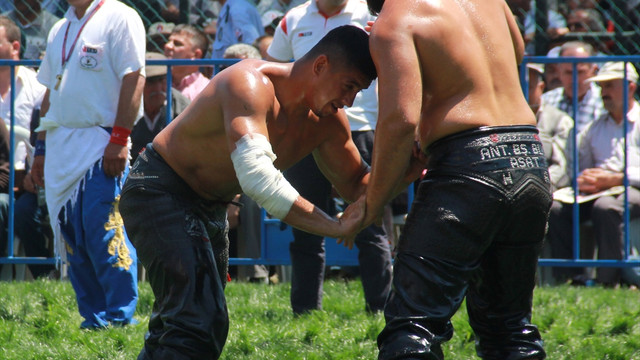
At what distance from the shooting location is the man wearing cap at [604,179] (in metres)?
6.52

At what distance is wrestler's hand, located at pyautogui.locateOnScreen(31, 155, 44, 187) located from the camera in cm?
588

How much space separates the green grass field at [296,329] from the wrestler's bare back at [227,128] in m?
1.20

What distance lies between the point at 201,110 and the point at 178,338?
2.82ft

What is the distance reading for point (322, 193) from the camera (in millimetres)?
5457

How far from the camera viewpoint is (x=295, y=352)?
14.9ft

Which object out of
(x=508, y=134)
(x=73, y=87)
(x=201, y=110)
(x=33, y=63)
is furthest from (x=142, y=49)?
(x=508, y=134)

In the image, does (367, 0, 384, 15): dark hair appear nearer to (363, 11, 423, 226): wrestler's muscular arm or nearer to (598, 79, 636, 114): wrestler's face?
(363, 11, 423, 226): wrestler's muscular arm

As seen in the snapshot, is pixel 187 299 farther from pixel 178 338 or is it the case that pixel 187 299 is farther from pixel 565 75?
pixel 565 75

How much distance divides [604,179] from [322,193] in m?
2.34

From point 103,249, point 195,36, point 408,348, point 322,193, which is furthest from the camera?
point 195,36

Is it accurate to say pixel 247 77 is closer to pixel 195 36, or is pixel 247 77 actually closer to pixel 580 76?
pixel 580 76

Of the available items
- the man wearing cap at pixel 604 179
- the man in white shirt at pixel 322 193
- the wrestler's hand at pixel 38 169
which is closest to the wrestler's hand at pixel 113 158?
the wrestler's hand at pixel 38 169

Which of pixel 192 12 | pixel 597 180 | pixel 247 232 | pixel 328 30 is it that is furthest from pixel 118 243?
pixel 192 12

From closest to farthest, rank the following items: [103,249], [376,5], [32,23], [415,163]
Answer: [376,5], [415,163], [103,249], [32,23]
